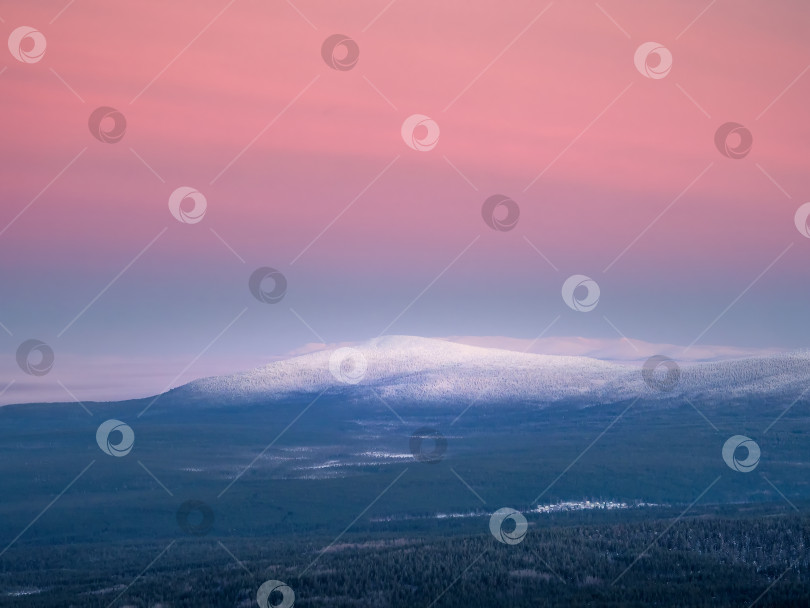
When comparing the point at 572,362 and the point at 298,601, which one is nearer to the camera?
the point at 298,601

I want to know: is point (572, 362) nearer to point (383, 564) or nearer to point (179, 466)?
point (179, 466)

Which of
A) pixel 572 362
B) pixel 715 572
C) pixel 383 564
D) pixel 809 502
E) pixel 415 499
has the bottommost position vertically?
pixel 715 572

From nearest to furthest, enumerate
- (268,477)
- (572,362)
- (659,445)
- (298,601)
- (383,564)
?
(298,601) → (383,564) → (268,477) → (659,445) → (572,362)

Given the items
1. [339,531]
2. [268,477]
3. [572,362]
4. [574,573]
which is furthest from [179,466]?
[572,362]

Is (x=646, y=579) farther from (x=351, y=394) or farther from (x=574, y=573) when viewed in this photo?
(x=351, y=394)

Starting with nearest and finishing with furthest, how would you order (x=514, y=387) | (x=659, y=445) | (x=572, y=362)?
(x=659, y=445)
(x=514, y=387)
(x=572, y=362)

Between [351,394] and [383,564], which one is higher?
[351,394]

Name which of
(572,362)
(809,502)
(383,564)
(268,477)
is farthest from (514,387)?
(383,564)

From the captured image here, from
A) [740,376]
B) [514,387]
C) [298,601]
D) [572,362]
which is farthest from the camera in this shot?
[572,362]

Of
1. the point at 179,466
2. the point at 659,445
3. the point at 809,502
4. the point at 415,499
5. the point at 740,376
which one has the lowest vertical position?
the point at 809,502

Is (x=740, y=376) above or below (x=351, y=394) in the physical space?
below
